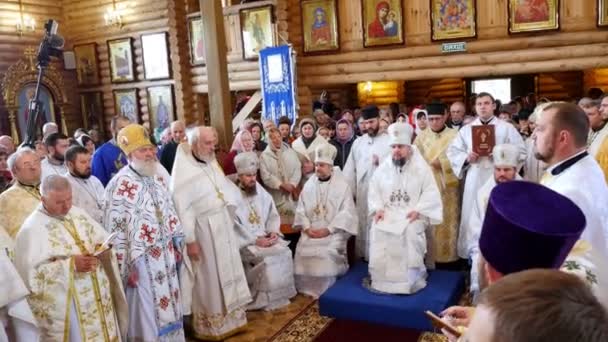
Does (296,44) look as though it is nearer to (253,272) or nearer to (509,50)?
(509,50)

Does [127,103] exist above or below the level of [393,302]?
above

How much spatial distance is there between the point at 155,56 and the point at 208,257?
10546 millimetres

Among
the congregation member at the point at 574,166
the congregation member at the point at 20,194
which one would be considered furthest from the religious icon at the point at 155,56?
the congregation member at the point at 574,166

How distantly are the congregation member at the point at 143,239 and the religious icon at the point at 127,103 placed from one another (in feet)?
35.8

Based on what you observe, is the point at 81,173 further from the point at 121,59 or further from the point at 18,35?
the point at 18,35

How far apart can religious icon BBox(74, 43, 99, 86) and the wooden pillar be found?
1029 cm

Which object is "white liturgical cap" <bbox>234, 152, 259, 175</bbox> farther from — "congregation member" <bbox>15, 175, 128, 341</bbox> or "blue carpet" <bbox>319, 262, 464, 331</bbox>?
"congregation member" <bbox>15, 175, 128, 341</bbox>

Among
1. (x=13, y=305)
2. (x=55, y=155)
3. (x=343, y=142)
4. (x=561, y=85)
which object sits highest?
(x=561, y=85)

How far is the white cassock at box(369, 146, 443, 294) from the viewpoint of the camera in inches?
206

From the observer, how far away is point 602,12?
920 cm

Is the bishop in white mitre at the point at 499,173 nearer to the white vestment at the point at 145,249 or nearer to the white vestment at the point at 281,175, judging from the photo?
the white vestment at the point at 281,175

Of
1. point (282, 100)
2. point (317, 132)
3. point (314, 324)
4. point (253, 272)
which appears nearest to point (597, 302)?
point (314, 324)

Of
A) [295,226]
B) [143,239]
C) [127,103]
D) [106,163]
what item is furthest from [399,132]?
[127,103]

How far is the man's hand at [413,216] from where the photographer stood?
5.30 m
